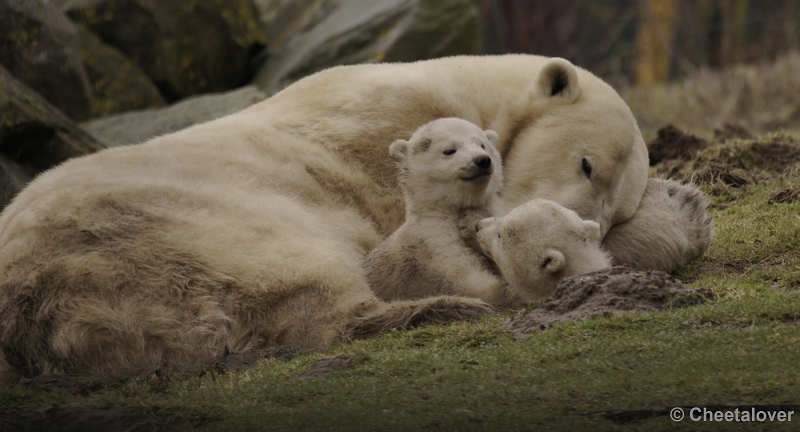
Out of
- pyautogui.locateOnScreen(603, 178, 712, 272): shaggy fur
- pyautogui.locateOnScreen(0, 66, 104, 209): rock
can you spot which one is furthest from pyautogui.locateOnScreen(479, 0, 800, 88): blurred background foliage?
pyautogui.locateOnScreen(603, 178, 712, 272): shaggy fur

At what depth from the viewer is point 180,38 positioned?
406 inches

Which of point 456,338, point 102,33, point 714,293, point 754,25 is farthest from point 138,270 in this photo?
point 754,25

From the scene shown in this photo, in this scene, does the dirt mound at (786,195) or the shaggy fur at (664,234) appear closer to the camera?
the shaggy fur at (664,234)

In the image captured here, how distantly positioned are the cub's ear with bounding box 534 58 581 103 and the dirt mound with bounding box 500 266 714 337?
1.58m

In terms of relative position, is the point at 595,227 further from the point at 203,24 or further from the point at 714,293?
the point at 203,24

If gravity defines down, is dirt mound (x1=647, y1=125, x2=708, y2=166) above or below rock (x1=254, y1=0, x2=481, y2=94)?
below

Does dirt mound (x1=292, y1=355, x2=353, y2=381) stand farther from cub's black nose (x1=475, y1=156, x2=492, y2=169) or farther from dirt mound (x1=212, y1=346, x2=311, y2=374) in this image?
cub's black nose (x1=475, y1=156, x2=492, y2=169)

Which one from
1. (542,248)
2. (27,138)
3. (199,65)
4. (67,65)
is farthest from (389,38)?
(542,248)

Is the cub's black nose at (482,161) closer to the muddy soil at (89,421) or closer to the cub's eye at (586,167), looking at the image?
the cub's eye at (586,167)

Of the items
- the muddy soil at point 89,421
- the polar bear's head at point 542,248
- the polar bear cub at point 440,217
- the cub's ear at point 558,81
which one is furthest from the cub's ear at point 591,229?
the muddy soil at point 89,421

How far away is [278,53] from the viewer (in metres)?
11.1

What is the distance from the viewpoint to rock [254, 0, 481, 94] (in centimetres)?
984

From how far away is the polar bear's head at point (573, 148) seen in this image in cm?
479

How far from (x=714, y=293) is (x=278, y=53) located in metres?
8.18
